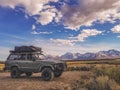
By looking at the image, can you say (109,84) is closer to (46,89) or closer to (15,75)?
(46,89)

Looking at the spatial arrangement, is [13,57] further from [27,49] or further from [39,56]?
[39,56]

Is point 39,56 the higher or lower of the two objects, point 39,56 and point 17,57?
the lower

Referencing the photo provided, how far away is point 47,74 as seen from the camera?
20125mm

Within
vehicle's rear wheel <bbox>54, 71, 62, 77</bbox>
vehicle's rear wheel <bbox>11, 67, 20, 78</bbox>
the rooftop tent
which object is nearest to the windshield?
the rooftop tent

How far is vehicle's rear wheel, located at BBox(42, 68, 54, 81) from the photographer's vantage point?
20.0 meters

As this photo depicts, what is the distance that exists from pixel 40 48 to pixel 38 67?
2395 mm

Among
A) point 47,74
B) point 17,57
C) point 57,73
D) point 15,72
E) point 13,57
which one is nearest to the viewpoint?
point 47,74

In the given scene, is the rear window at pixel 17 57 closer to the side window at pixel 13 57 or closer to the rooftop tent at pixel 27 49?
the side window at pixel 13 57

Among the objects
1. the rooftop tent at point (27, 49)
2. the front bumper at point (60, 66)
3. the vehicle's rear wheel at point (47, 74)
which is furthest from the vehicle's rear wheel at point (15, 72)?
the front bumper at point (60, 66)

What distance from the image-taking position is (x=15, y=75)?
72.6 ft

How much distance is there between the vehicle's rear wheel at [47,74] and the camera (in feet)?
65.6

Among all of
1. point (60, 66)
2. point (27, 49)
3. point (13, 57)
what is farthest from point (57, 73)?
point (13, 57)

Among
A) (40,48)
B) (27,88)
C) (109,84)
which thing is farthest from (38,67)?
(109,84)

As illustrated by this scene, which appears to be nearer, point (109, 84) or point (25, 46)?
point (109, 84)
